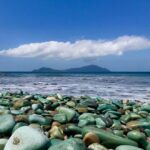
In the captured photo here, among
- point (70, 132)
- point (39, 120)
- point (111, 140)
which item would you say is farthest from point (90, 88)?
point (111, 140)

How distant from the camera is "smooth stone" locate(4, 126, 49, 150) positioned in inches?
147

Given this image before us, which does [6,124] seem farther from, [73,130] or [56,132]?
[73,130]

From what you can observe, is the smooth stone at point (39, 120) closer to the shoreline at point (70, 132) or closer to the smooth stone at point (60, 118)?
the shoreline at point (70, 132)

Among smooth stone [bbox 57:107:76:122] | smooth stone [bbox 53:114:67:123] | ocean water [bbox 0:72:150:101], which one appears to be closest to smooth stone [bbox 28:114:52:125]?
smooth stone [bbox 53:114:67:123]

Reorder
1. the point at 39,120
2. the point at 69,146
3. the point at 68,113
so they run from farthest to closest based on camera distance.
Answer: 1. the point at 68,113
2. the point at 39,120
3. the point at 69,146

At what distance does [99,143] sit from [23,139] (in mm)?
1155

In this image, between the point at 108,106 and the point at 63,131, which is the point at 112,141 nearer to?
the point at 63,131

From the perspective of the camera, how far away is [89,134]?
14.9 ft

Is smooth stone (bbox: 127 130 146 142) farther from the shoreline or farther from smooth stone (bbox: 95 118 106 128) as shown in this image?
smooth stone (bbox: 95 118 106 128)

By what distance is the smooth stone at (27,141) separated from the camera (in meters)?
3.73

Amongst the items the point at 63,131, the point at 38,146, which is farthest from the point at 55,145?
the point at 63,131

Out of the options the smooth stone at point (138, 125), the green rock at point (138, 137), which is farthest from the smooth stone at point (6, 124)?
the smooth stone at point (138, 125)

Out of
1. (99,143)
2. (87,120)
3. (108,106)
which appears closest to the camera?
(99,143)

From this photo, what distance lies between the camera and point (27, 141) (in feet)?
12.3
